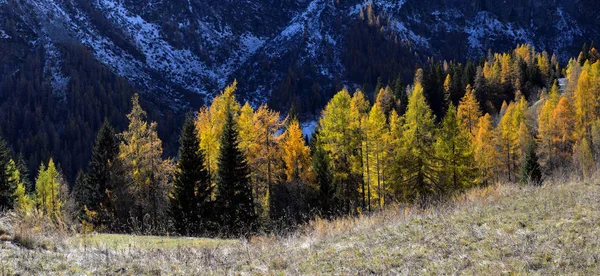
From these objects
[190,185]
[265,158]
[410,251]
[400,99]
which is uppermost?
[400,99]

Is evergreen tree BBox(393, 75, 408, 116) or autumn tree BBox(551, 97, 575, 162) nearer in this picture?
autumn tree BBox(551, 97, 575, 162)

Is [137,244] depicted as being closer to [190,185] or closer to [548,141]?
[190,185]

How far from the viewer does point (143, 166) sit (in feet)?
85.5

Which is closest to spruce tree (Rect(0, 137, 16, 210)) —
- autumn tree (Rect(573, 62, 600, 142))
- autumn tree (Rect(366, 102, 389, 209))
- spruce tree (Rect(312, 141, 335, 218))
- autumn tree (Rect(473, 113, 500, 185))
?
spruce tree (Rect(312, 141, 335, 218))

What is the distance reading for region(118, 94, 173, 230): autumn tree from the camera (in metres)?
26.0

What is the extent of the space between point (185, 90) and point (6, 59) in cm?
6661

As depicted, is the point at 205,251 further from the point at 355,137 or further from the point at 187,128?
the point at 355,137

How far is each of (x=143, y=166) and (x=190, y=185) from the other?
4.48 m

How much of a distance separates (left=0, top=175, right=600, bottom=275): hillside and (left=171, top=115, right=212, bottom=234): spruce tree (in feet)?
50.2

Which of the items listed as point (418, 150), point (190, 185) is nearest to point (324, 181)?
point (418, 150)

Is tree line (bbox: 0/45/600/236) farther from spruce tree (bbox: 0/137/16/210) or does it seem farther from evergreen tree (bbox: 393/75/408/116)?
evergreen tree (bbox: 393/75/408/116)

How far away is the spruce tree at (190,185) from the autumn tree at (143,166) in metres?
2.79

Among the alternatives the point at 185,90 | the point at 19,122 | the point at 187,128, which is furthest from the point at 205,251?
the point at 185,90

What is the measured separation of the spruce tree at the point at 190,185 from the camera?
76.7 feet
